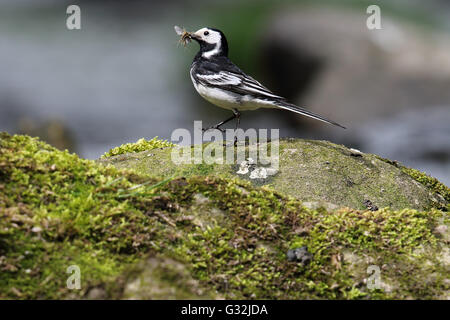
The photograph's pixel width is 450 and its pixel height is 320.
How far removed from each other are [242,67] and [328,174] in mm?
14682

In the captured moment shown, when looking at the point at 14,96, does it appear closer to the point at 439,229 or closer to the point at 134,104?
the point at 134,104

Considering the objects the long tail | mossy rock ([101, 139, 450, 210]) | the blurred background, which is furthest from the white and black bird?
the blurred background

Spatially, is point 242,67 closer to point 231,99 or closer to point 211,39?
point 211,39

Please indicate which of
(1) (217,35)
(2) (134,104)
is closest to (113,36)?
(2) (134,104)

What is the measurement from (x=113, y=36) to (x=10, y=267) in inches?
988

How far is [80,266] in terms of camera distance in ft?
10.8

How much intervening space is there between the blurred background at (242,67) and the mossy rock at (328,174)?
805 centimetres

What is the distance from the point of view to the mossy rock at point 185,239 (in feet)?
10.7

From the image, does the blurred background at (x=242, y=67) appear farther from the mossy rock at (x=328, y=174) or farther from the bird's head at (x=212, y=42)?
the mossy rock at (x=328, y=174)

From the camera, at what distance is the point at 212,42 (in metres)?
8.70

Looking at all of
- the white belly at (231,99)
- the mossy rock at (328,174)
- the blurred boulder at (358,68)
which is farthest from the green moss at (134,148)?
the blurred boulder at (358,68)

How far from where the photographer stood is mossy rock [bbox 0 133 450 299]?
129 inches

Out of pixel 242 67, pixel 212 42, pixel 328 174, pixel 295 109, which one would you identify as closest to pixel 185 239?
pixel 328 174
